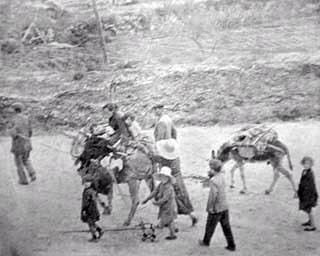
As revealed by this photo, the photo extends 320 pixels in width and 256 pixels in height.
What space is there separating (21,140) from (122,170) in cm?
93

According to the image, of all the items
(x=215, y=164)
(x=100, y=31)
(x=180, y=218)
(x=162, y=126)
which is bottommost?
(x=180, y=218)

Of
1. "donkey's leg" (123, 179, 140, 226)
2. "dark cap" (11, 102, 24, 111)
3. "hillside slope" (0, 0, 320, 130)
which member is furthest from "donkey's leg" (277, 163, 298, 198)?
"dark cap" (11, 102, 24, 111)

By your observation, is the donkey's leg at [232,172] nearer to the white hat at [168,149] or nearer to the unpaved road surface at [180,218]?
the unpaved road surface at [180,218]

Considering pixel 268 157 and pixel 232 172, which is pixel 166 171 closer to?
pixel 232 172

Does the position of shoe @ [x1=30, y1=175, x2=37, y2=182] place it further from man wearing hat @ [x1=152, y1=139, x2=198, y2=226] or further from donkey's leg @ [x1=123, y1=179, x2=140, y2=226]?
man wearing hat @ [x1=152, y1=139, x2=198, y2=226]

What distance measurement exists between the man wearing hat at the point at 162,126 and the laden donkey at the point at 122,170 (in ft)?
0.79

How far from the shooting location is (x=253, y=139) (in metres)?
4.88

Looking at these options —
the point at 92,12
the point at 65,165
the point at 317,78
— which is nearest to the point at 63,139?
the point at 65,165

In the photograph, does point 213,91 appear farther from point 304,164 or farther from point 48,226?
point 48,226

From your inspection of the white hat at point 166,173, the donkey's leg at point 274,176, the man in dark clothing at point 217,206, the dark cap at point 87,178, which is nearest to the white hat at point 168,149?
the white hat at point 166,173

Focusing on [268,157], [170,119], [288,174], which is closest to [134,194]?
[170,119]

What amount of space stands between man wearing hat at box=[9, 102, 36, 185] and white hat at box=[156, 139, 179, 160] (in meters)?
1.14

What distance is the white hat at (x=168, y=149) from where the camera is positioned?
487 centimetres

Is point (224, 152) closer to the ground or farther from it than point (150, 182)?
farther from it
